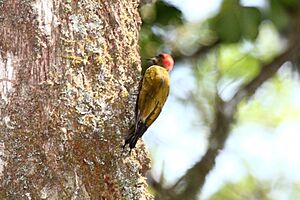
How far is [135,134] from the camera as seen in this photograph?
2.61 meters

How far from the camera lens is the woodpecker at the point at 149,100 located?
2623mm

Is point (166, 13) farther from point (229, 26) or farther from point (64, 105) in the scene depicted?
point (64, 105)

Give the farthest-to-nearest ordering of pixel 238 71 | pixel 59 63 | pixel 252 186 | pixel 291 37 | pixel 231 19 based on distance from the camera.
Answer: pixel 252 186, pixel 238 71, pixel 291 37, pixel 231 19, pixel 59 63

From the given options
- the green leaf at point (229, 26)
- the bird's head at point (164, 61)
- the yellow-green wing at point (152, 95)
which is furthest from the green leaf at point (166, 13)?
the yellow-green wing at point (152, 95)

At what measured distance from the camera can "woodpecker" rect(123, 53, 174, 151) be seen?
103 inches

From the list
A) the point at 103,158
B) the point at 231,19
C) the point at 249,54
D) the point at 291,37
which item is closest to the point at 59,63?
the point at 103,158

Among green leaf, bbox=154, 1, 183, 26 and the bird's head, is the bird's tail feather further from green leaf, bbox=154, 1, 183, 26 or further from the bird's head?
green leaf, bbox=154, 1, 183, 26

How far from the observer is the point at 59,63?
2.61 meters

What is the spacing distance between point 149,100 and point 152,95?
2 centimetres

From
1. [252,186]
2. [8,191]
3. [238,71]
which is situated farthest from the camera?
[252,186]

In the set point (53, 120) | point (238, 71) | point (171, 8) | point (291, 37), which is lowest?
point (238, 71)

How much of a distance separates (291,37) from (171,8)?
93 centimetres

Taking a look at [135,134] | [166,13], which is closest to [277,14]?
[166,13]

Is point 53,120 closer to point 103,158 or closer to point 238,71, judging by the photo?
point 103,158
